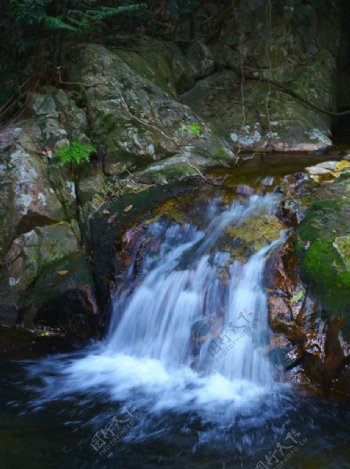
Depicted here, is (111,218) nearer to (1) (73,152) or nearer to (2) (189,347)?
(1) (73,152)

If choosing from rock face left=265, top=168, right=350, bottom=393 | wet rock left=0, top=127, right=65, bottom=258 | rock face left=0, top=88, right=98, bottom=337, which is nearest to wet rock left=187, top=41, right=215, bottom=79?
rock face left=0, top=88, right=98, bottom=337

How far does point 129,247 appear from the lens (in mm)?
5414

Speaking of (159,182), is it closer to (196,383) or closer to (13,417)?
(196,383)

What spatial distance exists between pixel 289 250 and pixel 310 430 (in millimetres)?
1787

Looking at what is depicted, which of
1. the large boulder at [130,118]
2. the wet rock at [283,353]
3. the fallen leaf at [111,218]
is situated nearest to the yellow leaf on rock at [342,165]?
the large boulder at [130,118]

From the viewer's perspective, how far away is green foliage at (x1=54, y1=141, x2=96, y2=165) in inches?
230

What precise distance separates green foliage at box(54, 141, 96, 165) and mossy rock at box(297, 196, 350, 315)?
3003mm

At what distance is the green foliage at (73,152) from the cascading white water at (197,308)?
1.42 m

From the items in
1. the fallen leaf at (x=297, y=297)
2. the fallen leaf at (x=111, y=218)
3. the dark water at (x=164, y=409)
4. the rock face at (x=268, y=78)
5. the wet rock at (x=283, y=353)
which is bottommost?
the dark water at (x=164, y=409)

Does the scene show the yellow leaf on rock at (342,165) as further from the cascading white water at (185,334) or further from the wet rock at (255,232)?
the wet rock at (255,232)

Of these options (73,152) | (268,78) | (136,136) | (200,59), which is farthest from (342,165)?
(200,59)

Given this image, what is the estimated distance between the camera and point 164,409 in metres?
3.83

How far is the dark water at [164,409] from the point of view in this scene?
322 centimetres

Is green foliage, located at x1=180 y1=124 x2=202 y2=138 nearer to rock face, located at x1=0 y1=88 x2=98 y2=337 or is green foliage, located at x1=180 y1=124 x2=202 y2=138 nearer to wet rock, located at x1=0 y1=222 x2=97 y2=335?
rock face, located at x1=0 y1=88 x2=98 y2=337
